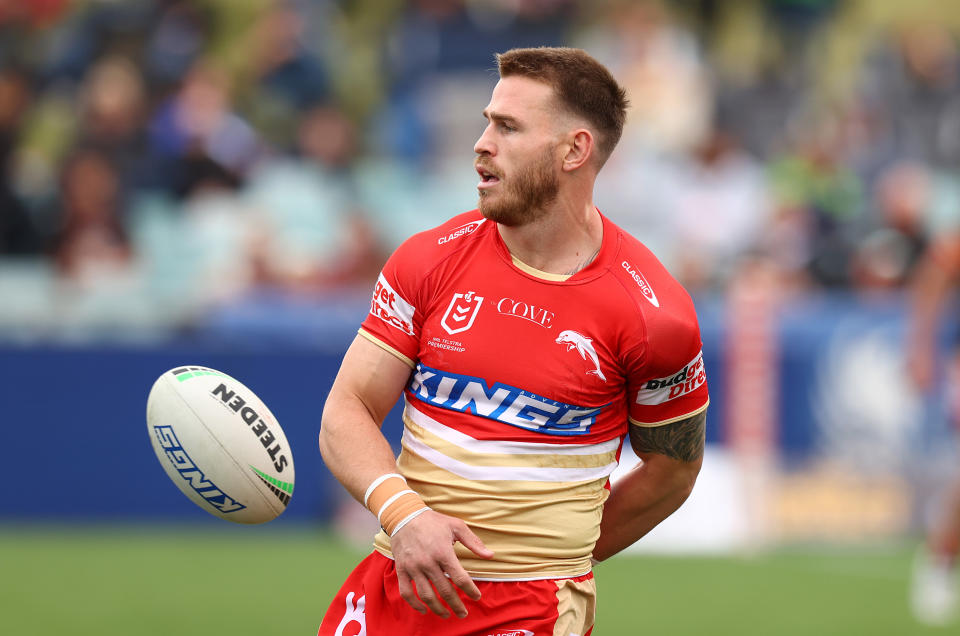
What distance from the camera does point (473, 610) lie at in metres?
3.89

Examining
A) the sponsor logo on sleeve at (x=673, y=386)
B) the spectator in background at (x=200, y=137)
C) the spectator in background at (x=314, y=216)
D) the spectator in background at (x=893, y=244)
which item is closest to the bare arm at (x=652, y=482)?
the sponsor logo on sleeve at (x=673, y=386)

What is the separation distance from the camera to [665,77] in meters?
15.3

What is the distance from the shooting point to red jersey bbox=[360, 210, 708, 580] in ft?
12.9

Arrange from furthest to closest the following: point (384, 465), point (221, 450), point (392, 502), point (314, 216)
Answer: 1. point (314, 216)
2. point (221, 450)
3. point (384, 465)
4. point (392, 502)

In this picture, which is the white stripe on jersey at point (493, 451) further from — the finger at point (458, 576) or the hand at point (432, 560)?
the finger at point (458, 576)

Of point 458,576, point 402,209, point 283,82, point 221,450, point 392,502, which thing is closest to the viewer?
point 458,576

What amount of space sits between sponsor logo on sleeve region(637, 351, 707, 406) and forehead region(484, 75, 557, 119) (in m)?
0.82

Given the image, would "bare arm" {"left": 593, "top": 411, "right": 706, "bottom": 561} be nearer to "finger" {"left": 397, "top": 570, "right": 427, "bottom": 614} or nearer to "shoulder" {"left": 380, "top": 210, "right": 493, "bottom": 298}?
"shoulder" {"left": 380, "top": 210, "right": 493, "bottom": 298}

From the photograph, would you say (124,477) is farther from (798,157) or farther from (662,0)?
(662,0)

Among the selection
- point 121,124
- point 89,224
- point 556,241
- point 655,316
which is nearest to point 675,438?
point 655,316

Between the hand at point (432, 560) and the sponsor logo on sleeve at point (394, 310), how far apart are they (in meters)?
0.59

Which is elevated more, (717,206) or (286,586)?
(717,206)

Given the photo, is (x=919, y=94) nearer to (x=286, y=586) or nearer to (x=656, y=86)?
(x=656, y=86)

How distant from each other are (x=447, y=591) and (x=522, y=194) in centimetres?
111
